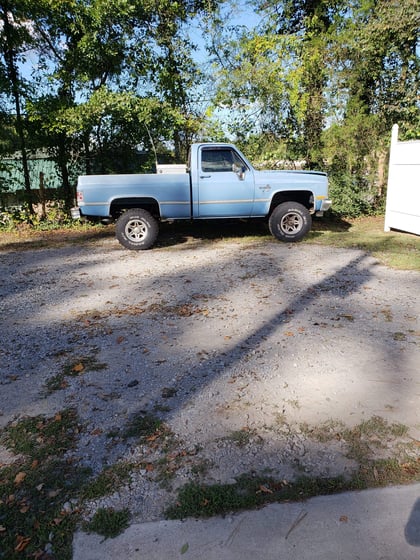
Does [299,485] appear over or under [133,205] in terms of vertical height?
under

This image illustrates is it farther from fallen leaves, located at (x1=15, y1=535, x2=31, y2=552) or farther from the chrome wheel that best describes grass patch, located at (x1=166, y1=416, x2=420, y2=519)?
the chrome wheel

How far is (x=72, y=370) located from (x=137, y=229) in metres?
5.09

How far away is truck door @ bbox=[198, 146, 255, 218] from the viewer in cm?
841

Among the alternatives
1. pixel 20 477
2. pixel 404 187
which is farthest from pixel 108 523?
pixel 404 187

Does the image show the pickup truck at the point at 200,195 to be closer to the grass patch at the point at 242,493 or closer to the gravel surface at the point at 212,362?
the gravel surface at the point at 212,362

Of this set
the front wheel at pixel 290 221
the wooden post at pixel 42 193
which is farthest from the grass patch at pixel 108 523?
the wooden post at pixel 42 193

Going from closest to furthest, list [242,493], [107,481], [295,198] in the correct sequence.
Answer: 1. [242,493]
2. [107,481]
3. [295,198]

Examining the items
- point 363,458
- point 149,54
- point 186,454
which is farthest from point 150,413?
point 149,54

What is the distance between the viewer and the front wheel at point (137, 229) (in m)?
8.42

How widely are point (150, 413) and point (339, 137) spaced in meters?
11.3

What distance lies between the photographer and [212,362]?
3.92 m

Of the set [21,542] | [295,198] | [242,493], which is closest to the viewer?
[21,542]

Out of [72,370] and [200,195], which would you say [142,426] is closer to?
[72,370]

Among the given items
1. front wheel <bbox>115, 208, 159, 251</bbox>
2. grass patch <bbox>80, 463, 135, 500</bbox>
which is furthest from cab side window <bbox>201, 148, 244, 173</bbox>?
grass patch <bbox>80, 463, 135, 500</bbox>
